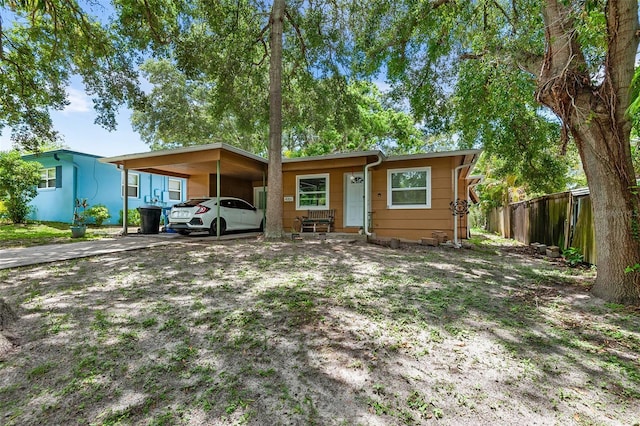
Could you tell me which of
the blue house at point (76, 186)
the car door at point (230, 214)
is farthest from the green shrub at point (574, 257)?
the blue house at point (76, 186)

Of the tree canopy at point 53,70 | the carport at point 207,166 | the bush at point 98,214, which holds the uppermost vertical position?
the tree canopy at point 53,70

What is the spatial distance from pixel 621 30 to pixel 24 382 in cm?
656

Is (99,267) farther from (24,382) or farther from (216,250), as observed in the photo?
(24,382)

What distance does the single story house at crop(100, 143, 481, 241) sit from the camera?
866cm

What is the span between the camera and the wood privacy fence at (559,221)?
5.91 m

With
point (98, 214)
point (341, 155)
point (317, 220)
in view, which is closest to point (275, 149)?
point (341, 155)

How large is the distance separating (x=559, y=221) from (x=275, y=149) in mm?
7705

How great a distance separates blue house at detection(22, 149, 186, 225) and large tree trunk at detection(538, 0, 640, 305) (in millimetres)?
15937

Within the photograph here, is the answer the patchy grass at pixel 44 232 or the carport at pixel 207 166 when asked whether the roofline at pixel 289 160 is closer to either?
the carport at pixel 207 166

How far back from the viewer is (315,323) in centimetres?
280

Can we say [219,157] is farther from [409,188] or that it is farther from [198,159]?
[409,188]

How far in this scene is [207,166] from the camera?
10.3 m

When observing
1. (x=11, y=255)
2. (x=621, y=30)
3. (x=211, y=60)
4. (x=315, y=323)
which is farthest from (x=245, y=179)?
(x=621, y=30)

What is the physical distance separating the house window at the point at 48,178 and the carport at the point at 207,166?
274 inches
